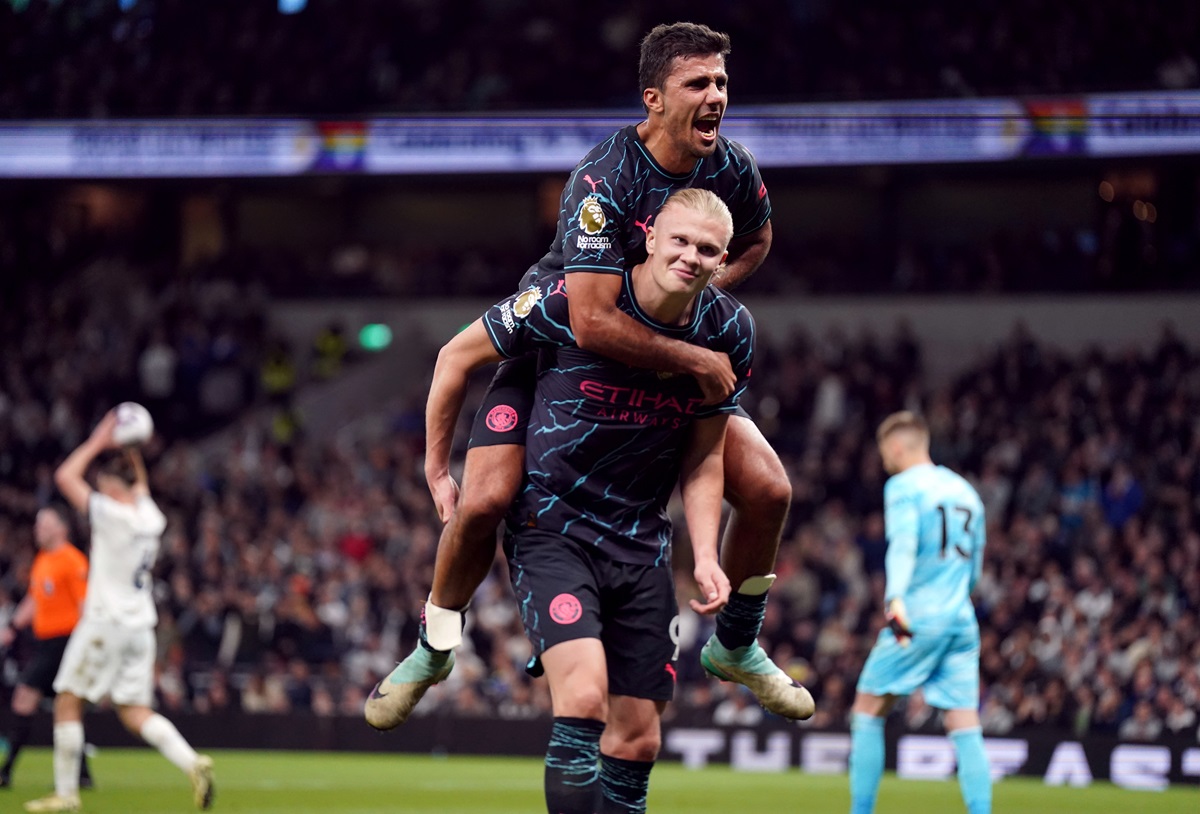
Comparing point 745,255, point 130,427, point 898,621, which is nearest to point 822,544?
point 898,621

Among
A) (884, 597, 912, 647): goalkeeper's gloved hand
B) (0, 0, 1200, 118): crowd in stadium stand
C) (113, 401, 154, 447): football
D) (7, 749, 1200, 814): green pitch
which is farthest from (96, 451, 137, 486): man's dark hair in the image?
(0, 0, 1200, 118): crowd in stadium stand

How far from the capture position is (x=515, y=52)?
22.2 meters

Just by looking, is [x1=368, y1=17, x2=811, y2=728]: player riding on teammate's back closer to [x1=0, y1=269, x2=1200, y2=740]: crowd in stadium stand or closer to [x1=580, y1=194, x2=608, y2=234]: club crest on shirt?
[x1=580, y1=194, x2=608, y2=234]: club crest on shirt

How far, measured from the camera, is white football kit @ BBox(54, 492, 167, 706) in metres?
10.9

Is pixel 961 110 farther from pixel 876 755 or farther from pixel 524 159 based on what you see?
pixel 876 755

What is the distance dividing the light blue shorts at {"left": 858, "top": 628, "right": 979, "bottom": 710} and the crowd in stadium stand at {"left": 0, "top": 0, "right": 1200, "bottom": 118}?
1046 centimetres

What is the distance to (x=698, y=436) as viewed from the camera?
19.0ft

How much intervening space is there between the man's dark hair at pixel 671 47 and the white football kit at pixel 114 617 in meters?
6.50

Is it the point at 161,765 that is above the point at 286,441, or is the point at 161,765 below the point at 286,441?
below

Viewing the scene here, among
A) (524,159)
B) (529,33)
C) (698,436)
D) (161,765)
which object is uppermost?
(529,33)

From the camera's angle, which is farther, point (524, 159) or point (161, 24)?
point (161, 24)

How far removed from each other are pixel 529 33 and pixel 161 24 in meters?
5.44

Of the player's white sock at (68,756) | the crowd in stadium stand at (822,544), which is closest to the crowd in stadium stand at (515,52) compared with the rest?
the crowd in stadium stand at (822,544)

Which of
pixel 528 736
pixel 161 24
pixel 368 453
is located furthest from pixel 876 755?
pixel 161 24
